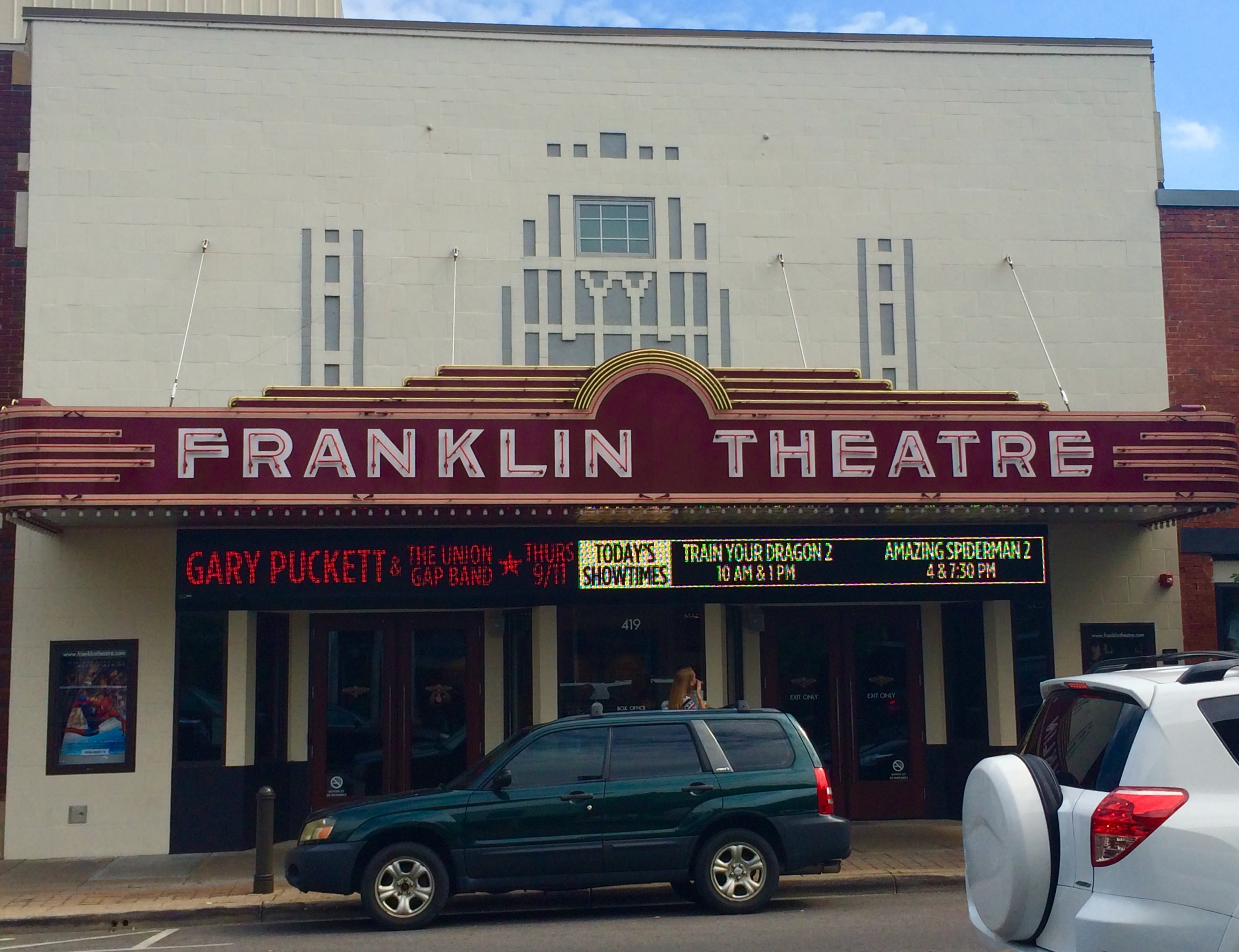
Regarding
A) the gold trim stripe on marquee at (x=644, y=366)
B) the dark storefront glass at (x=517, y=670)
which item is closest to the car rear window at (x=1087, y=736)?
the gold trim stripe on marquee at (x=644, y=366)

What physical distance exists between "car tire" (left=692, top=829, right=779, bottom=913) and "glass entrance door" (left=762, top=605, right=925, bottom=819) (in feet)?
17.1

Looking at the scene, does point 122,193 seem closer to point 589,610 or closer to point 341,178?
point 341,178

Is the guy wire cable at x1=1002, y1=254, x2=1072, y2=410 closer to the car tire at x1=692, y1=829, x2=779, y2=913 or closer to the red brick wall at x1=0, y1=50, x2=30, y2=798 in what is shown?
the car tire at x1=692, y1=829, x2=779, y2=913

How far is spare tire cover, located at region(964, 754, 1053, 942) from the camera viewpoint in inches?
215

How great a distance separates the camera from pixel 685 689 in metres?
14.7

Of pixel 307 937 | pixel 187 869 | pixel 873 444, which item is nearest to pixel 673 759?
pixel 307 937

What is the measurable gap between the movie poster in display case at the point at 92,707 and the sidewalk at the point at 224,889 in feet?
3.62

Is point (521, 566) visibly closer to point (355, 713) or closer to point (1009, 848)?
point (355, 713)

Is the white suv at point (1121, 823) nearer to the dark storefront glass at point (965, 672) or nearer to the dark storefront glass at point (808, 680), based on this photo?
the dark storefront glass at point (808, 680)

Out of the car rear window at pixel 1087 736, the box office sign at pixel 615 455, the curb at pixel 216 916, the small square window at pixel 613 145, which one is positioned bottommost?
the curb at pixel 216 916

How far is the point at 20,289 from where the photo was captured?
629 inches

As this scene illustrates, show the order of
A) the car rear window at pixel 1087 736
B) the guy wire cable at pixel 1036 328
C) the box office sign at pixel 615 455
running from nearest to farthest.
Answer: the car rear window at pixel 1087 736, the box office sign at pixel 615 455, the guy wire cable at pixel 1036 328

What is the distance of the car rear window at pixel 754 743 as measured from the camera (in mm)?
11133

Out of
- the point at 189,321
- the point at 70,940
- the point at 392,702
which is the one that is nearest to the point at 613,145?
the point at 189,321
